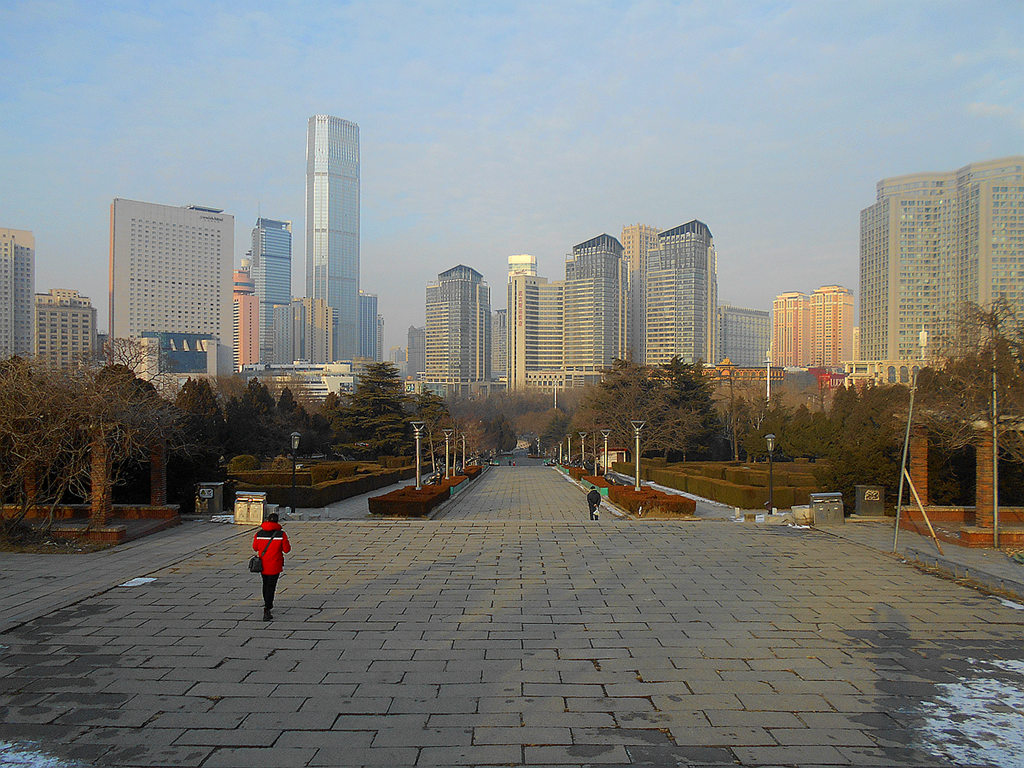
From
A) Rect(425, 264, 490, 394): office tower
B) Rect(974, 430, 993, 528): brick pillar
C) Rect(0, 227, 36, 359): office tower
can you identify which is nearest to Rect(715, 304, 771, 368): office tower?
Rect(425, 264, 490, 394): office tower

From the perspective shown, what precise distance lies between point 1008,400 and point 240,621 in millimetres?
15648

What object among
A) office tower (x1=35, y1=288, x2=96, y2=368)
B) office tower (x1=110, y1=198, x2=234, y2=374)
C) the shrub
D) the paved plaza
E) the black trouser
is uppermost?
office tower (x1=110, y1=198, x2=234, y2=374)

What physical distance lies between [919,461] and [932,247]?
80.9m

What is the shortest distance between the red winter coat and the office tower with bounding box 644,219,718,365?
448ft

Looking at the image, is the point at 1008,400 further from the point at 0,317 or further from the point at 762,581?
the point at 0,317

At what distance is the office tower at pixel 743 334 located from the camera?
162 metres

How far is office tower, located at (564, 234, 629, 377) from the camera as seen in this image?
150m

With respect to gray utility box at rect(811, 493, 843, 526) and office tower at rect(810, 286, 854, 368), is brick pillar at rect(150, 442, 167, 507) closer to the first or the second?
gray utility box at rect(811, 493, 843, 526)

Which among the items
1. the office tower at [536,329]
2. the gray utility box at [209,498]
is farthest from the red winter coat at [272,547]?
the office tower at [536,329]

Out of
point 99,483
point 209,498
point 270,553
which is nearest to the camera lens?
point 270,553

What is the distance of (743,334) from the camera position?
166m

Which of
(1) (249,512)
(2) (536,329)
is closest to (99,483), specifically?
(1) (249,512)

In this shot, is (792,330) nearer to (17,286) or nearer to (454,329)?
(454,329)

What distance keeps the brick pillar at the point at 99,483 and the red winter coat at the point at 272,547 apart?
7.42m
